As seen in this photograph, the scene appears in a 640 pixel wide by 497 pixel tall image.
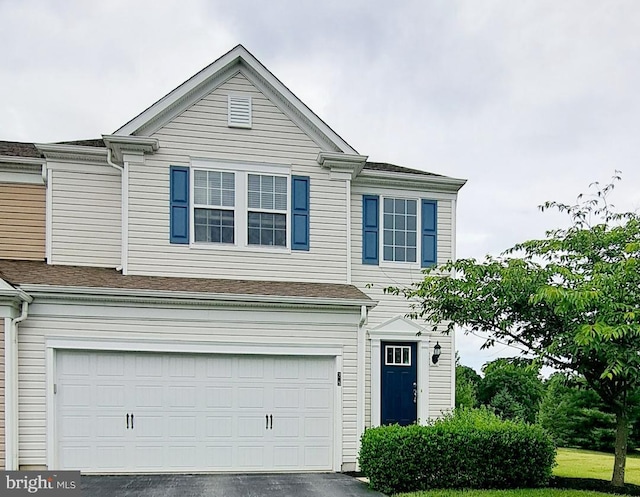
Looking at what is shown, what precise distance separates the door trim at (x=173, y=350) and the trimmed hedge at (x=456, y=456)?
1.37m

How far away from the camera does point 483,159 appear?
18.0 metres

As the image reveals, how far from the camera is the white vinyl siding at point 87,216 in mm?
12664

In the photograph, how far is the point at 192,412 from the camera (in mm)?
11461

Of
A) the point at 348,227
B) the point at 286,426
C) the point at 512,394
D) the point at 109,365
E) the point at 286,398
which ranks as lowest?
the point at 512,394

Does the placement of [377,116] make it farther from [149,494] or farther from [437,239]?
[149,494]

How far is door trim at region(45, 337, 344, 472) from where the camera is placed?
35.6 feet

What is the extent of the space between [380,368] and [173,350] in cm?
454

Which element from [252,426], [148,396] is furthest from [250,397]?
[148,396]

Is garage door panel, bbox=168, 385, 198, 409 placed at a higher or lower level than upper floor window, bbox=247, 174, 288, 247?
lower

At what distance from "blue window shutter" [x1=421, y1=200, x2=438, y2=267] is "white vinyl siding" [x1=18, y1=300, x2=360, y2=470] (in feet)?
9.71

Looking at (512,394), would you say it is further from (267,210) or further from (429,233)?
(267,210)

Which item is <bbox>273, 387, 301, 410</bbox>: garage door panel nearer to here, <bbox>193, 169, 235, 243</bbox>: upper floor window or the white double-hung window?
the white double-hung window

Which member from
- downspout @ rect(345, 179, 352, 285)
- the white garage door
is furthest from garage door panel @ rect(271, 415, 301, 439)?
downspout @ rect(345, 179, 352, 285)

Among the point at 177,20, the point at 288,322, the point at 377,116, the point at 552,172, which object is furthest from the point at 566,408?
the point at 177,20
